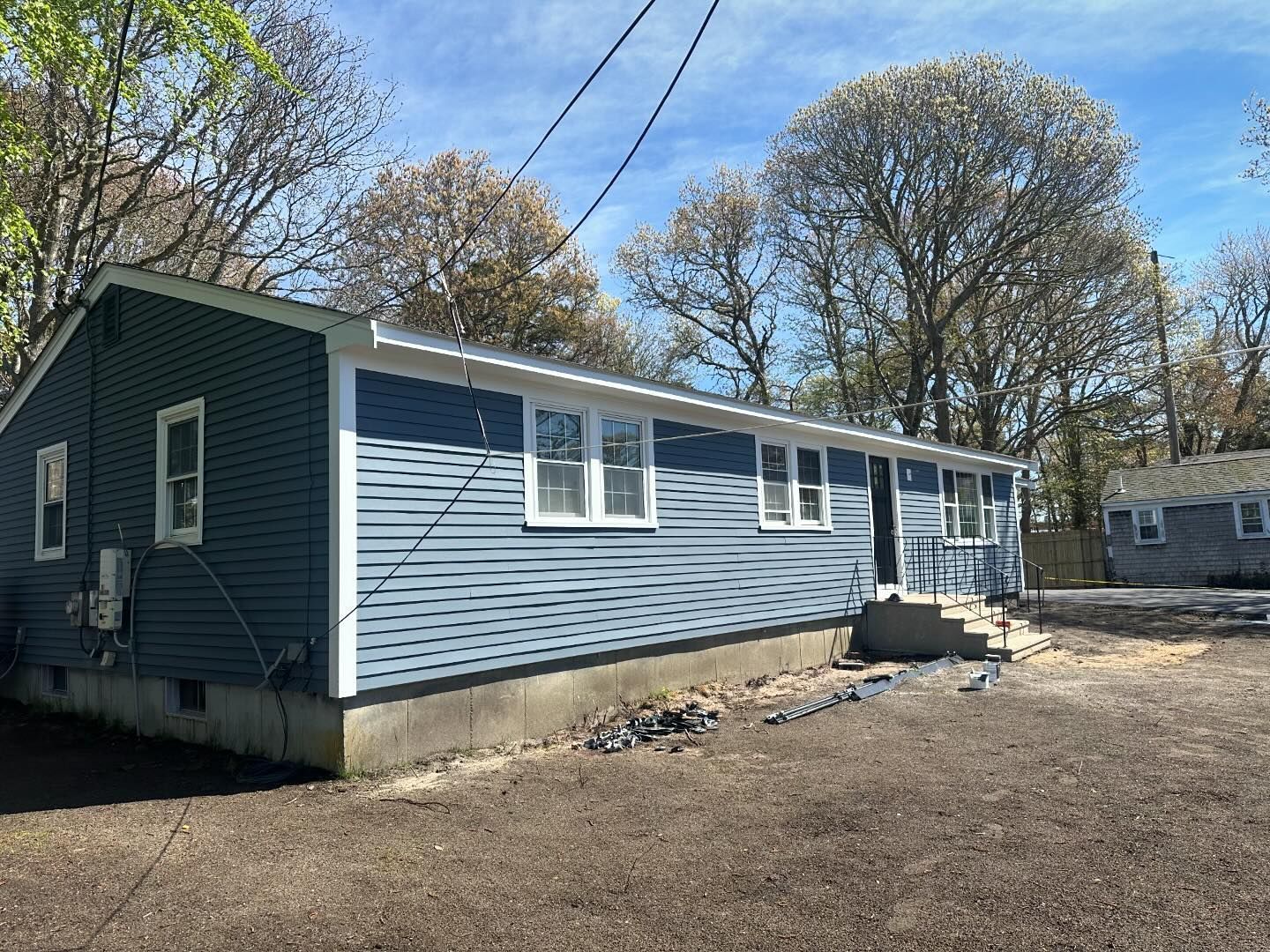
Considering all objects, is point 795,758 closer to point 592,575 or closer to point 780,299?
point 592,575

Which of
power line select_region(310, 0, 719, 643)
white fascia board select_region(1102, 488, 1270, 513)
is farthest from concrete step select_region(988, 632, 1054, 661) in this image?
white fascia board select_region(1102, 488, 1270, 513)

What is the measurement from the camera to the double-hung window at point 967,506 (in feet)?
52.6

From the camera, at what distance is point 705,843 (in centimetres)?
521

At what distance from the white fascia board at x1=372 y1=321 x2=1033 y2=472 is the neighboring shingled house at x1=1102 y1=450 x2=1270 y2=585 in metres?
15.5

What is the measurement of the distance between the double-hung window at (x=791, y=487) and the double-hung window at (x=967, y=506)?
4209 millimetres

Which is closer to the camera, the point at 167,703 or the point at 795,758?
the point at 795,758

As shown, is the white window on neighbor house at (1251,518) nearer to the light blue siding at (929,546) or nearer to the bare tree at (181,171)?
the light blue siding at (929,546)

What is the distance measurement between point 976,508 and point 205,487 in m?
13.8

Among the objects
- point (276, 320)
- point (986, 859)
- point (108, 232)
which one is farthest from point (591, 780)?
point (108, 232)

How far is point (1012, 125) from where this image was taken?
2234 cm

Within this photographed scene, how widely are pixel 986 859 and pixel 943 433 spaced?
76.3 feet

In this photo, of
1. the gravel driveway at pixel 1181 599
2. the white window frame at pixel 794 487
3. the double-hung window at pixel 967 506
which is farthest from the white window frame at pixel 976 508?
the white window frame at pixel 794 487

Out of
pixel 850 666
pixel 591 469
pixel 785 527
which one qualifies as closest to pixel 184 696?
pixel 591 469

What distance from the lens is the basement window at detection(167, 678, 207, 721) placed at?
871 centimetres
